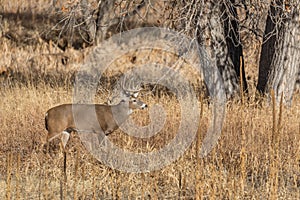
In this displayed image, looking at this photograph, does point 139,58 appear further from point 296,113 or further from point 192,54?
point 296,113

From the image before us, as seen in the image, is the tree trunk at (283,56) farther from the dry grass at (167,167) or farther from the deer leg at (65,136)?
the deer leg at (65,136)

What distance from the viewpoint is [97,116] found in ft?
25.5

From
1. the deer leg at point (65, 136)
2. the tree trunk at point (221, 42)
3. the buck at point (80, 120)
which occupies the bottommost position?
the deer leg at point (65, 136)

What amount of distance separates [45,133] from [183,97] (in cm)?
272

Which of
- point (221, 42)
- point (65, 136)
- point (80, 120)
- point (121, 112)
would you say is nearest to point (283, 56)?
point (221, 42)

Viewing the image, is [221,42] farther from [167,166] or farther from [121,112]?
[167,166]

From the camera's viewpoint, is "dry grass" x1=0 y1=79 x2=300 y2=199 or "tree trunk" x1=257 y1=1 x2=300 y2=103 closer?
"dry grass" x1=0 y1=79 x2=300 y2=199

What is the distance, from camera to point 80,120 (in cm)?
761

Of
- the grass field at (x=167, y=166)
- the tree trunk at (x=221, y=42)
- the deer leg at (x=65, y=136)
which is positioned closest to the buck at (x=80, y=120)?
the deer leg at (x=65, y=136)

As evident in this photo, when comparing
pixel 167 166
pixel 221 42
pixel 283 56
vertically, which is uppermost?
pixel 221 42

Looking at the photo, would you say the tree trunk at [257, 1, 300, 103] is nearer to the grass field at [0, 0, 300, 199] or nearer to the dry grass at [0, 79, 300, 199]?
the grass field at [0, 0, 300, 199]

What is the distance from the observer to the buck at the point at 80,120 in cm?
760

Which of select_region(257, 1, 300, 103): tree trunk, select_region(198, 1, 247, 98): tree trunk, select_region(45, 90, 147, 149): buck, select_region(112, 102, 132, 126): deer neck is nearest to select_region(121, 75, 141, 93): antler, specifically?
select_region(112, 102, 132, 126): deer neck

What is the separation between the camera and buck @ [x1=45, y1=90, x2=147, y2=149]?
7598mm
